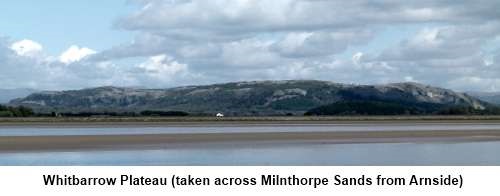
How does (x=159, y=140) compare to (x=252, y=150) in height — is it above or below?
above

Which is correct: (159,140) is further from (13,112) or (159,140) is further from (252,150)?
(13,112)

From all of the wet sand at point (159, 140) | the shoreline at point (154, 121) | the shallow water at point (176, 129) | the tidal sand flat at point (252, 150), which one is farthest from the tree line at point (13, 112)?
the tidal sand flat at point (252, 150)

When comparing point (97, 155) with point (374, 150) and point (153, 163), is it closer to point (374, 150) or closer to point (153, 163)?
point (153, 163)

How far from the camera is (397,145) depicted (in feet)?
146

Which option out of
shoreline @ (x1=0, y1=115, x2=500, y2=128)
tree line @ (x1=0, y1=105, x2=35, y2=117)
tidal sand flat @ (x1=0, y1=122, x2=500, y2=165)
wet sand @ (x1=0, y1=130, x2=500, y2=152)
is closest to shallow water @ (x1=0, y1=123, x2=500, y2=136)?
wet sand @ (x1=0, y1=130, x2=500, y2=152)

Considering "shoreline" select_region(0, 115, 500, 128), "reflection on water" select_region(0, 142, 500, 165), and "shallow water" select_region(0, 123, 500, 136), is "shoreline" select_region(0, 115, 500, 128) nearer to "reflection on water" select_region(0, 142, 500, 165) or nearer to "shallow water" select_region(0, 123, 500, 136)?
"shallow water" select_region(0, 123, 500, 136)

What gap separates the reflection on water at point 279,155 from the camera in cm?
3253

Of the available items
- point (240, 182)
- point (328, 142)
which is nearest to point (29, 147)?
point (328, 142)

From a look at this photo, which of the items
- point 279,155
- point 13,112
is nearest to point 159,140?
point 279,155

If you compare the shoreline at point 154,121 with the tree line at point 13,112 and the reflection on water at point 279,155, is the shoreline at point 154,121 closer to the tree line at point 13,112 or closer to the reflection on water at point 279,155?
the tree line at point 13,112

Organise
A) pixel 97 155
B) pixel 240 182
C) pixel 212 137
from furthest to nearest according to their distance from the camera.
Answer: pixel 212 137, pixel 97 155, pixel 240 182

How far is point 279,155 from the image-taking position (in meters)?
36.1

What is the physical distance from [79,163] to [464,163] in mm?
13845

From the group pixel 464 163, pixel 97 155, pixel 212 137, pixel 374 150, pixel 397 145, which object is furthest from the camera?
pixel 212 137
